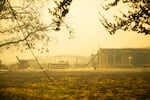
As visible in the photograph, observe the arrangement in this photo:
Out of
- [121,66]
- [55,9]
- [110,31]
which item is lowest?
[121,66]

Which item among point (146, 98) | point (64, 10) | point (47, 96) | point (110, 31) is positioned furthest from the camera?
point (47, 96)

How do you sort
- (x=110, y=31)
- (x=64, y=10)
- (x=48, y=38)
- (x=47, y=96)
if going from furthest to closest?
(x=48, y=38) → (x=47, y=96) → (x=110, y=31) → (x=64, y=10)

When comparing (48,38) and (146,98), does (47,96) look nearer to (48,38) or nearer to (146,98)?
(146,98)

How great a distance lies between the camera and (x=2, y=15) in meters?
21.6

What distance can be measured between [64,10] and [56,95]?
8.25 metres

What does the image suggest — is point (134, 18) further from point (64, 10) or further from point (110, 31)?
point (64, 10)

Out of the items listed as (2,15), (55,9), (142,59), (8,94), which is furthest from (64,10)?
(142,59)

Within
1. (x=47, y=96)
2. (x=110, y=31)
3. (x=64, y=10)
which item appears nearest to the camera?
(x=64, y=10)

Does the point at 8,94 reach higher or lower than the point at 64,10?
lower

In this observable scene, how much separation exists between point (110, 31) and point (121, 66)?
130ft

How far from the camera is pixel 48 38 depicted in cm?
2503

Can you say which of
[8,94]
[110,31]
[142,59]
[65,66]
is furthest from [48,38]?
[142,59]

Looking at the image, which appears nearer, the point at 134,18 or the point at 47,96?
the point at 134,18

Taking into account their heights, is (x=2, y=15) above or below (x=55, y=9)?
above
